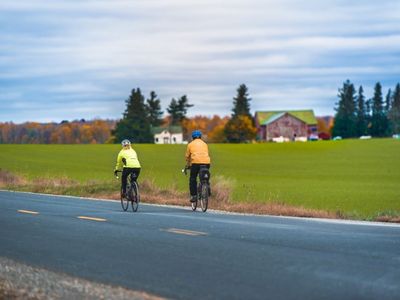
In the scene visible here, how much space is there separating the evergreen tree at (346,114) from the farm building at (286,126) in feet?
30.4

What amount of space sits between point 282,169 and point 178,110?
118 meters

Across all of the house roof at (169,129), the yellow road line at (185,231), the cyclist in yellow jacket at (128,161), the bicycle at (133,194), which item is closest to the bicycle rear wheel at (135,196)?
the bicycle at (133,194)

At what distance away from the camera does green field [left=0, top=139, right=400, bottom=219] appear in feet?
111

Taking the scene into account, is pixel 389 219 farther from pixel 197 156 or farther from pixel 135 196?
pixel 135 196

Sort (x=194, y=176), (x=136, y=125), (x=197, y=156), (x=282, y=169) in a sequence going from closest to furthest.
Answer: (x=197, y=156) < (x=194, y=176) < (x=282, y=169) < (x=136, y=125)

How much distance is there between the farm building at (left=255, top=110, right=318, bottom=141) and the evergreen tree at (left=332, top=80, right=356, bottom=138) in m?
9.26

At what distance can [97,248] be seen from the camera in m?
13.1

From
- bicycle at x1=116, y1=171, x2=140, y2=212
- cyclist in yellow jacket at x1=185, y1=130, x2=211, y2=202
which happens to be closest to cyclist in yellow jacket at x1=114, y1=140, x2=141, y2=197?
bicycle at x1=116, y1=171, x2=140, y2=212

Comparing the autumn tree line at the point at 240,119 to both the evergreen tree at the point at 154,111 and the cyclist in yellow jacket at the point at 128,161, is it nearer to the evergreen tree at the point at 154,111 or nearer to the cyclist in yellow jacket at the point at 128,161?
the evergreen tree at the point at 154,111

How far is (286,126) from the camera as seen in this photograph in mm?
196250

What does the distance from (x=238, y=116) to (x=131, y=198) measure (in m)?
140

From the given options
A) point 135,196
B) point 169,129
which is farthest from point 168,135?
point 135,196

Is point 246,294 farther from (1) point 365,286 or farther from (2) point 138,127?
(2) point 138,127

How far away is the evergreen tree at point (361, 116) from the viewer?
7229 inches
